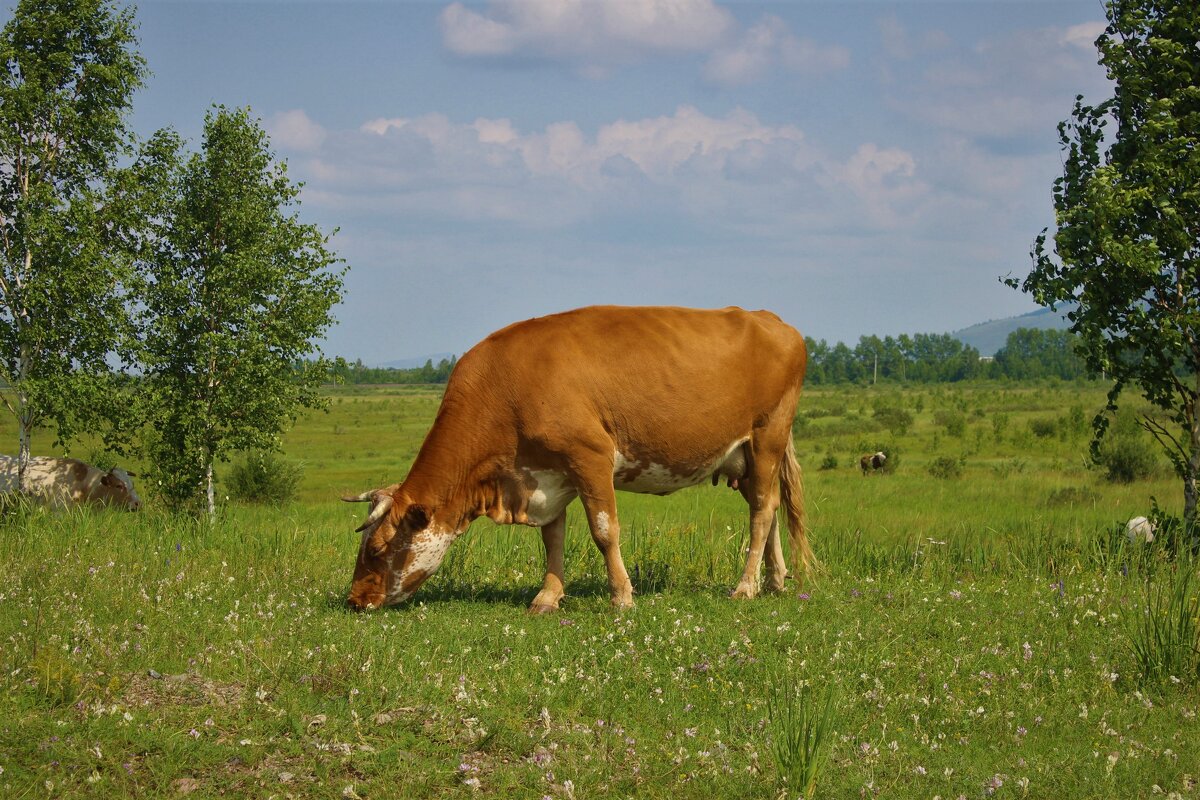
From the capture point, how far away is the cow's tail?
10.0 meters

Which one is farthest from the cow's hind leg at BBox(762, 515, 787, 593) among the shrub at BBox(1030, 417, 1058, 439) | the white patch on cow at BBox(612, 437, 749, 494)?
the shrub at BBox(1030, 417, 1058, 439)

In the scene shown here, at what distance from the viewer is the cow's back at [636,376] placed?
854cm

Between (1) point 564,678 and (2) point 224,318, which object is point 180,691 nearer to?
(1) point 564,678

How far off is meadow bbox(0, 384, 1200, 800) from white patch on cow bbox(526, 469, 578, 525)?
817 millimetres

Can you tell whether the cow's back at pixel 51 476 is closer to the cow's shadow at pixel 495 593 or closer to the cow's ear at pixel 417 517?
the cow's shadow at pixel 495 593

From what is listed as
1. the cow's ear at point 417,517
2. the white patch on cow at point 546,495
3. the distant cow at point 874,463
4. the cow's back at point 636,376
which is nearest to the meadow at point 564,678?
the cow's ear at point 417,517

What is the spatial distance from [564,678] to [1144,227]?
9438 mm

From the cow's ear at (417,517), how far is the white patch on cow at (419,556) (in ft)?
0.25

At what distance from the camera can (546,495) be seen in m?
8.79

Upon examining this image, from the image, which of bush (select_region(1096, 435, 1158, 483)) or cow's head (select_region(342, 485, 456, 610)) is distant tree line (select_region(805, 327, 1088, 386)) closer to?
bush (select_region(1096, 435, 1158, 483))

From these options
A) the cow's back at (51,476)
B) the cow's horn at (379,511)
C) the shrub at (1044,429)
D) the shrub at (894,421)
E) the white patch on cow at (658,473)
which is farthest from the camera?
the shrub at (894,421)

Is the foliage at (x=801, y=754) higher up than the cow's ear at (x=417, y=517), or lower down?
lower down

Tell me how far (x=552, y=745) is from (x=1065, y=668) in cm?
383

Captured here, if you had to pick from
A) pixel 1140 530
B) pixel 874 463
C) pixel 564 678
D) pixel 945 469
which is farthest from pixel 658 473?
pixel 945 469
